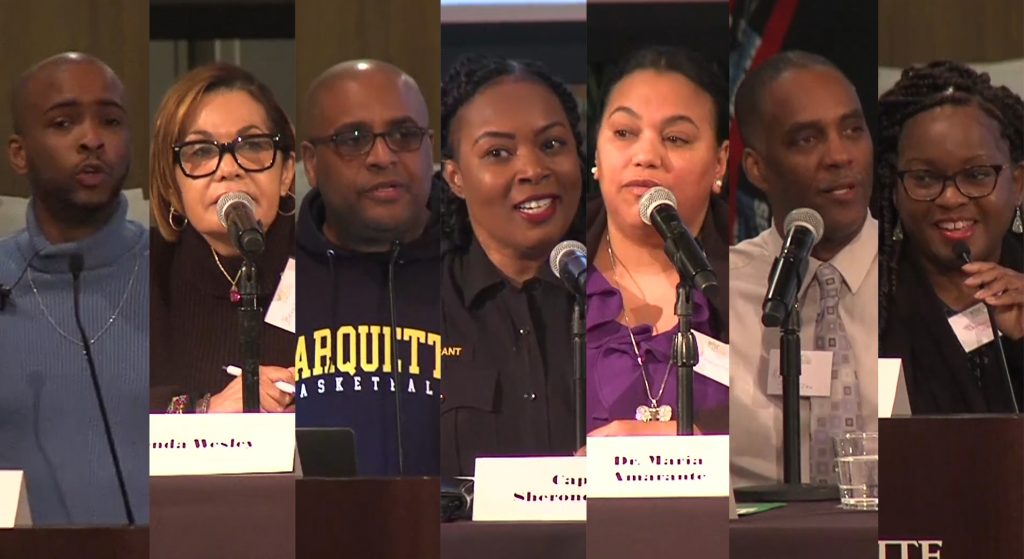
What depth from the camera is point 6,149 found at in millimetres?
4492

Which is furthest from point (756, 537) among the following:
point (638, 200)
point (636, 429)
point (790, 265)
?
point (638, 200)

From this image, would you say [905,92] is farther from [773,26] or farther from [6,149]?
[6,149]

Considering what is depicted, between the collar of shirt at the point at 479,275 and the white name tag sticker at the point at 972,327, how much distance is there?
4.25 ft

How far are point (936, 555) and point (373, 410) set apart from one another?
5.35 ft

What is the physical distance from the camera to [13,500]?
13.8ft

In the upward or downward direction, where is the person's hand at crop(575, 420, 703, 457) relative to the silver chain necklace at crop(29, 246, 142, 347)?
downward

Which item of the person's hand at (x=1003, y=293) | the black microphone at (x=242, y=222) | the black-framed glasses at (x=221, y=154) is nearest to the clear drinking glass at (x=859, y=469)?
the person's hand at (x=1003, y=293)

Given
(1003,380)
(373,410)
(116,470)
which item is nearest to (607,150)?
(373,410)

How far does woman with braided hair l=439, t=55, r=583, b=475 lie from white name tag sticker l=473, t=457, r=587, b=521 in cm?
13

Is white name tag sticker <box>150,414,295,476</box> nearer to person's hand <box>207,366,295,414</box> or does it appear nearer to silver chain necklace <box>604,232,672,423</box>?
person's hand <box>207,366,295,414</box>

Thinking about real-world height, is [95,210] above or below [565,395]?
above

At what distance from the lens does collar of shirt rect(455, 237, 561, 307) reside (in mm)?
4305

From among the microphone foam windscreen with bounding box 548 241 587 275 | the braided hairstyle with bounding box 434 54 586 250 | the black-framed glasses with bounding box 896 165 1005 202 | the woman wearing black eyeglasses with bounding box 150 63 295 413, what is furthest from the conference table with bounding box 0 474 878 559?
the black-framed glasses with bounding box 896 165 1005 202

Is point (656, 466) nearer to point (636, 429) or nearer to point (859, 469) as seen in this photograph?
point (636, 429)
